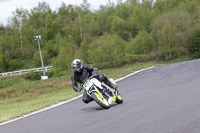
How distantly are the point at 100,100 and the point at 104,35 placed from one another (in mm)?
58450

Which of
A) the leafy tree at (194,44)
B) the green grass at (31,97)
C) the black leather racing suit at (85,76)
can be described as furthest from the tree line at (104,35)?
the black leather racing suit at (85,76)

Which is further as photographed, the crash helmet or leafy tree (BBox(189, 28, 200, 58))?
leafy tree (BBox(189, 28, 200, 58))

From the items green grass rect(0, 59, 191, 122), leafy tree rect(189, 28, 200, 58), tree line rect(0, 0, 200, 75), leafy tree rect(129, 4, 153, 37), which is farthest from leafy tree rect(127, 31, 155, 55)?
green grass rect(0, 59, 191, 122)

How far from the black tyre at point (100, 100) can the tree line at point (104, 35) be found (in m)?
42.6

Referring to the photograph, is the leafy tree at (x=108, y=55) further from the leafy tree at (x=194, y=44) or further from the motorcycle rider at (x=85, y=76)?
the motorcycle rider at (x=85, y=76)

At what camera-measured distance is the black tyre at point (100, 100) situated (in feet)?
31.4

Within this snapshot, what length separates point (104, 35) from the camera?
67.5 metres

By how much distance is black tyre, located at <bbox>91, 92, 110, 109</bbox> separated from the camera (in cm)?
956

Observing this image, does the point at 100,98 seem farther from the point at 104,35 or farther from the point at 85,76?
the point at 104,35

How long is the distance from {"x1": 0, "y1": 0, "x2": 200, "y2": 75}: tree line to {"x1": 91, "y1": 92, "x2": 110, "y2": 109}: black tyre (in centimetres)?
4258

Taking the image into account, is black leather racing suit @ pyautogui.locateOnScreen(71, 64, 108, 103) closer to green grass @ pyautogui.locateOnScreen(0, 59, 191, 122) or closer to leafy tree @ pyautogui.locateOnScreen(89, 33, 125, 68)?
green grass @ pyautogui.locateOnScreen(0, 59, 191, 122)

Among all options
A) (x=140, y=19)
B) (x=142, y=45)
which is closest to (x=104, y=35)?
(x=142, y=45)

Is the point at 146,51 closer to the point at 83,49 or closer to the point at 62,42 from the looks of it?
the point at 83,49

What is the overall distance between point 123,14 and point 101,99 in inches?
3667
